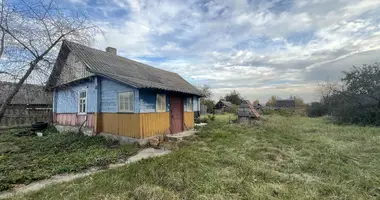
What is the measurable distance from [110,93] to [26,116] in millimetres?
9549

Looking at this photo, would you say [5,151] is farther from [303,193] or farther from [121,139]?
[303,193]

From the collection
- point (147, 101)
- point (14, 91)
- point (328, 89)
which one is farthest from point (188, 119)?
point (328, 89)

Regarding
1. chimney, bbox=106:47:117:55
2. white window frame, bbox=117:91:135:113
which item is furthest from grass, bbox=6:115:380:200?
chimney, bbox=106:47:117:55

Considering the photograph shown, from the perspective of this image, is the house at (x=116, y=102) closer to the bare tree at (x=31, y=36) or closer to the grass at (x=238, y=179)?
the bare tree at (x=31, y=36)

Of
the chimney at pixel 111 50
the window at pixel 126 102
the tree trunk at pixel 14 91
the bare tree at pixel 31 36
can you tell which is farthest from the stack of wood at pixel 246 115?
the tree trunk at pixel 14 91

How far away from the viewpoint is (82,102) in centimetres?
1035

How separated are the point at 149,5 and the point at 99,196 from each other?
7354 millimetres

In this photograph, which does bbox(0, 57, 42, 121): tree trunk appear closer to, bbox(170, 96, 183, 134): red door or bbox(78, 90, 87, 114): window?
bbox(78, 90, 87, 114): window

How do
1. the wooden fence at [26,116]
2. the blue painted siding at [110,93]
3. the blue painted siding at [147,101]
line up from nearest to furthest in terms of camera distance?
the blue painted siding at [147,101], the blue painted siding at [110,93], the wooden fence at [26,116]

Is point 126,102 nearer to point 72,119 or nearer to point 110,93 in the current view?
point 110,93

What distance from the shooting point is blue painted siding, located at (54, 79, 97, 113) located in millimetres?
9484

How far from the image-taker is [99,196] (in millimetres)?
3344

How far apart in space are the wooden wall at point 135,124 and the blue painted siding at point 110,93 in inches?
11.6

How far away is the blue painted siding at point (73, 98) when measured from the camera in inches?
373
